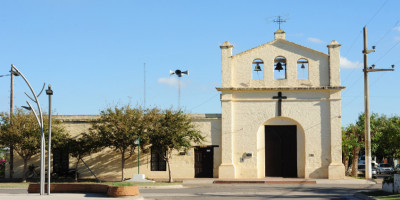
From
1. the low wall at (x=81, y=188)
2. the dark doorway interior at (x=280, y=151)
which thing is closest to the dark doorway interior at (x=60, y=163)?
the low wall at (x=81, y=188)

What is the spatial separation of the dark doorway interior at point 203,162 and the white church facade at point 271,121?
6cm

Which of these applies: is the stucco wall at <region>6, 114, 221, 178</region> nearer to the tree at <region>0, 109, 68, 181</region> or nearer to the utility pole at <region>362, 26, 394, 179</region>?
the tree at <region>0, 109, 68, 181</region>

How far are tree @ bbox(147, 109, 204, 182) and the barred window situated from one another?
6.29 feet

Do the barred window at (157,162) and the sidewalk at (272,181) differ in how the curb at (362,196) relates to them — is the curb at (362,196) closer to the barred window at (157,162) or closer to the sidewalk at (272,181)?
the sidewalk at (272,181)

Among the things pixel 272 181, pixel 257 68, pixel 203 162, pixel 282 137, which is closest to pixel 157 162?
pixel 203 162

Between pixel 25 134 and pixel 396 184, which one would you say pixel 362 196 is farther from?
pixel 25 134

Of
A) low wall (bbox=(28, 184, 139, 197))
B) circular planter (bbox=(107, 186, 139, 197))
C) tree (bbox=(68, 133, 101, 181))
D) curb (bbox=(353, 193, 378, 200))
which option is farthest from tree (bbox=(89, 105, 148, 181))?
curb (bbox=(353, 193, 378, 200))

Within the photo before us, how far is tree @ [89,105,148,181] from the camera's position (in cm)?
3034

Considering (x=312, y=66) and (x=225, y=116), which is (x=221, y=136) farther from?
(x=312, y=66)

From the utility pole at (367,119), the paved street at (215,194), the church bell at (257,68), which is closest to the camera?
the paved street at (215,194)

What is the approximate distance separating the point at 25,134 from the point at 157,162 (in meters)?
8.43

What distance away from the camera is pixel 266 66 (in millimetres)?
32688

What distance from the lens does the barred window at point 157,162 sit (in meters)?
33.5

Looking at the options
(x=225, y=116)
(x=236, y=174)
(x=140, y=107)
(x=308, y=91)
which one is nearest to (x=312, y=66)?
(x=308, y=91)
